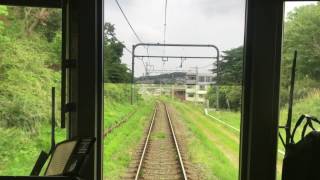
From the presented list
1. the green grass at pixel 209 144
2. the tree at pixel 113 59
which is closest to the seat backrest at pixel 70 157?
the tree at pixel 113 59

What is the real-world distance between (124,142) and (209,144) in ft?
2.09

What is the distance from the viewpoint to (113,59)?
2.40 metres

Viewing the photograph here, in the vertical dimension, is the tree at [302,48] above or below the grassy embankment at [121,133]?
above

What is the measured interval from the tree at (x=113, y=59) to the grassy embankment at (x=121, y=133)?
0.10 m

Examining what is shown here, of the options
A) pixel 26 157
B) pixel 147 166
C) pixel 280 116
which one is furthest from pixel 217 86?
pixel 26 157

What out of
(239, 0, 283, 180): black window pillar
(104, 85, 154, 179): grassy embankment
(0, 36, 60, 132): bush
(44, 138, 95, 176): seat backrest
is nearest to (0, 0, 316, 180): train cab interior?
(239, 0, 283, 180): black window pillar

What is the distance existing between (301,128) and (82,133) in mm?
1504

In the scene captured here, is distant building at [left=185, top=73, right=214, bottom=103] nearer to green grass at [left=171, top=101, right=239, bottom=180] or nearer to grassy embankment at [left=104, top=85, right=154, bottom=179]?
green grass at [left=171, top=101, right=239, bottom=180]

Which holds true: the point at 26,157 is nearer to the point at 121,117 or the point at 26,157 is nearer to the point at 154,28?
the point at 121,117

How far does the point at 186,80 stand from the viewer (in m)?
2.50

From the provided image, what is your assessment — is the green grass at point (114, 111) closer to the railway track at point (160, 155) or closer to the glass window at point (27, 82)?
the railway track at point (160, 155)

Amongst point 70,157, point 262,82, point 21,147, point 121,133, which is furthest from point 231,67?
point 21,147

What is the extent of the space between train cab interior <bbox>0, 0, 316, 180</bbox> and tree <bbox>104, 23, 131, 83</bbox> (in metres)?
0.05

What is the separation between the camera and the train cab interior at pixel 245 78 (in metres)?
2.18
